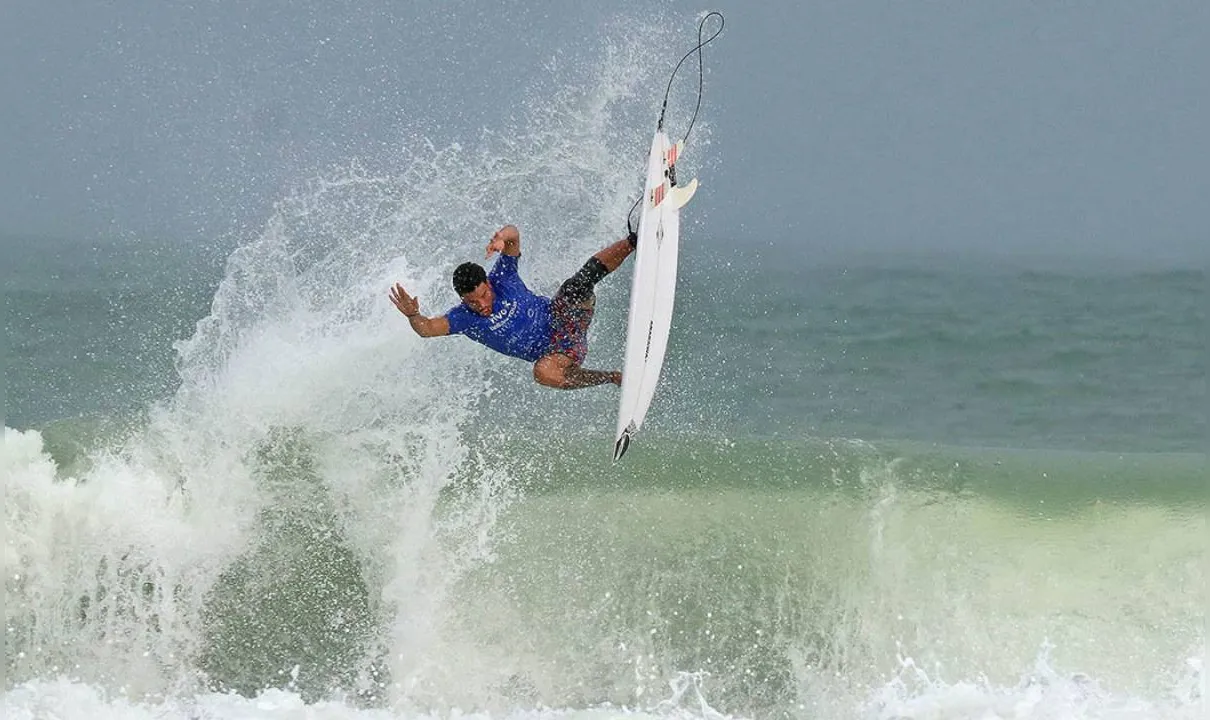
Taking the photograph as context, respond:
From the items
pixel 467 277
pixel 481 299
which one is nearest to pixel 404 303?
pixel 467 277

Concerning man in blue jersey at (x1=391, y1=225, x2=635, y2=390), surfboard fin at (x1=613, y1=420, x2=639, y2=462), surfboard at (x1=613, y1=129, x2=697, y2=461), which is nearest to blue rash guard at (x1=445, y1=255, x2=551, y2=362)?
man in blue jersey at (x1=391, y1=225, x2=635, y2=390)

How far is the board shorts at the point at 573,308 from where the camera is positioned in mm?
6898

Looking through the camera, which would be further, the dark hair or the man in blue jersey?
the man in blue jersey

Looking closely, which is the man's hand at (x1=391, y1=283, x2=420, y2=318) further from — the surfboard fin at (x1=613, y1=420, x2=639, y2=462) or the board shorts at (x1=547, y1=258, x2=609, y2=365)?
the surfboard fin at (x1=613, y1=420, x2=639, y2=462)

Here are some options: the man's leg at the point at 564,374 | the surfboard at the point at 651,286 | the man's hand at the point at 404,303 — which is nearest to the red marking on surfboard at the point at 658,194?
the surfboard at the point at 651,286

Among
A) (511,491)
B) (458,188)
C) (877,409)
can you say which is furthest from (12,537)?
(877,409)

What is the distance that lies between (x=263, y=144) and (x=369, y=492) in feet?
49.4

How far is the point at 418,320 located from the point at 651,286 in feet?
3.73

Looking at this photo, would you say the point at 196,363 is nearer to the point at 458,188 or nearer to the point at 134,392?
the point at 458,188

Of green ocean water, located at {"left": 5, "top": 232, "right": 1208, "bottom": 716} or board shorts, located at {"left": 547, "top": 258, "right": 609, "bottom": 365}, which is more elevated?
board shorts, located at {"left": 547, "top": 258, "right": 609, "bottom": 365}

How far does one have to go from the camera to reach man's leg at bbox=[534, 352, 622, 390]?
271 inches

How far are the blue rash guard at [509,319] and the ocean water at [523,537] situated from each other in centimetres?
142

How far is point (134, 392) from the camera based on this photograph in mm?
11086

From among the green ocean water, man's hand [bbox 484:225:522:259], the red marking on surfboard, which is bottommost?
the green ocean water
